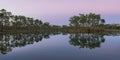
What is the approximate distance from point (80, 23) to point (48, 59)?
3495 centimetres

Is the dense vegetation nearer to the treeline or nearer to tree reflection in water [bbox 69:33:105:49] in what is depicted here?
the treeline

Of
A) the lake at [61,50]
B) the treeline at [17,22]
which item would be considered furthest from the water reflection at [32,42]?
the treeline at [17,22]

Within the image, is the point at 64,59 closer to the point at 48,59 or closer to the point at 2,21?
the point at 48,59

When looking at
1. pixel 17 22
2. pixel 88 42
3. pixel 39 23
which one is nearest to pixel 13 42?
pixel 88 42

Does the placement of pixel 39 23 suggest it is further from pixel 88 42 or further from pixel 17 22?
pixel 88 42

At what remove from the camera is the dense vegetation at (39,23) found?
34500mm

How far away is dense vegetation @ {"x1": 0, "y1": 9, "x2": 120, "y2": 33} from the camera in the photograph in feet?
113

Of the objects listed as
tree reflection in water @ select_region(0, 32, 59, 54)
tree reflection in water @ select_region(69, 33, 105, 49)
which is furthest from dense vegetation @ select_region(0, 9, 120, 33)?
tree reflection in water @ select_region(69, 33, 105, 49)

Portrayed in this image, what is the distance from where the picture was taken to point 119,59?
25.3 feet

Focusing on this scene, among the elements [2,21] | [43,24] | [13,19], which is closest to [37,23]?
[43,24]

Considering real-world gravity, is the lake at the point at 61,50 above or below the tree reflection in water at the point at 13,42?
above

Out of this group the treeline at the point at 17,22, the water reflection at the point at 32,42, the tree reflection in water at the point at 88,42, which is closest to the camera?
the water reflection at the point at 32,42

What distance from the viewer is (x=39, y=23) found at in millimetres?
43719

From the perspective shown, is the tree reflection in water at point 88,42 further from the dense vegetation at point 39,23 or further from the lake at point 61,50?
the dense vegetation at point 39,23
